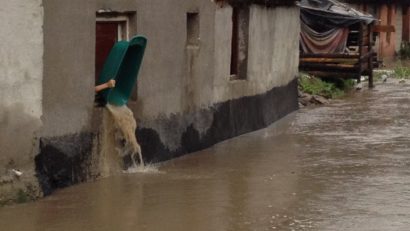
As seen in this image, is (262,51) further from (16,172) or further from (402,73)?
(402,73)

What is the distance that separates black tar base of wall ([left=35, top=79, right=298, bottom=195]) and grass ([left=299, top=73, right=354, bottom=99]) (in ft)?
10.1

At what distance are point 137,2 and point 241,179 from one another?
2586 millimetres

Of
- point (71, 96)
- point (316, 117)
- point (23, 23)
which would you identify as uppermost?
point (23, 23)

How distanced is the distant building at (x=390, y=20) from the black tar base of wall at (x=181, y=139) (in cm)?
1752

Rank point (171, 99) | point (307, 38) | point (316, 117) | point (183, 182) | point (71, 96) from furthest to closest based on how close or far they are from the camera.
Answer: point (307, 38)
point (316, 117)
point (171, 99)
point (183, 182)
point (71, 96)

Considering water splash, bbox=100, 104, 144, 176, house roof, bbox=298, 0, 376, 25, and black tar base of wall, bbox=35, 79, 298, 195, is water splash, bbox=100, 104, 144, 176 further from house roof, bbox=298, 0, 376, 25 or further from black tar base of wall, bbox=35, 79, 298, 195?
house roof, bbox=298, 0, 376, 25

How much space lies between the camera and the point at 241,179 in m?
10.8

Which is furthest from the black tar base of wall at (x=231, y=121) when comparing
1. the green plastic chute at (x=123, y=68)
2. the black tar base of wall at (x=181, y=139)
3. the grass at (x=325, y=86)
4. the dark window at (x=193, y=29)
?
the grass at (x=325, y=86)

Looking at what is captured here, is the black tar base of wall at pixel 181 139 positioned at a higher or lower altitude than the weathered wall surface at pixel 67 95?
lower

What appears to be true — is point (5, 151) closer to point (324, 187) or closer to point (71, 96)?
point (71, 96)

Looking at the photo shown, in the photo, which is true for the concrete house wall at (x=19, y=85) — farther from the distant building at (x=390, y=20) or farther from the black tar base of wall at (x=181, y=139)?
the distant building at (x=390, y=20)

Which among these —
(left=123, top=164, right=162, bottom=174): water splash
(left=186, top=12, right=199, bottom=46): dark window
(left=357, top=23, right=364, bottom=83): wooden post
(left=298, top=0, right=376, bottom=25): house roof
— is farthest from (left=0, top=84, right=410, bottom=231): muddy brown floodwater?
(left=298, top=0, right=376, bottom=25): house roof

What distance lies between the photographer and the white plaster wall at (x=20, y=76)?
8.66 meters

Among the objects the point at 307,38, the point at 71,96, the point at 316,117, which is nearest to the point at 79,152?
the point at 71,96
